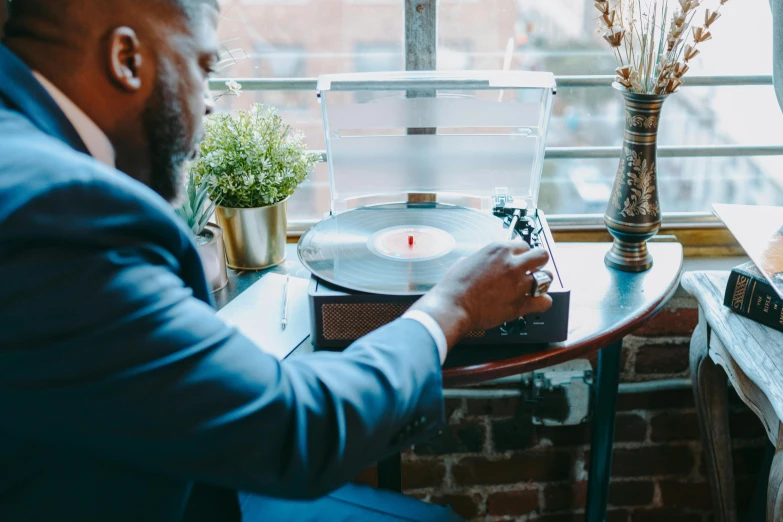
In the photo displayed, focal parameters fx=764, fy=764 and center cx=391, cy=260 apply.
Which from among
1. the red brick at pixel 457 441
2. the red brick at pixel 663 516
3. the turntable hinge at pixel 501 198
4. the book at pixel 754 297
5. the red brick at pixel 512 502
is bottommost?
the red brick at pixel 663 516

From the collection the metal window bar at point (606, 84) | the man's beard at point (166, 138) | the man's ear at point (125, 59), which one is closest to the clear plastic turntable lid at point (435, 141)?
the metal window bar at point (606, 84)

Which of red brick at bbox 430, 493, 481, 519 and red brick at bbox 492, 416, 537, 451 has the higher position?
red brick at bbox 492, 416, 537, 451

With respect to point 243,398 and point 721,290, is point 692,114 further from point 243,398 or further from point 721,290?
point 243,398

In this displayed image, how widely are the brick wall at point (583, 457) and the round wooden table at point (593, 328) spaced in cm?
30

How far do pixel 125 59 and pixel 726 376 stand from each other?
123cm

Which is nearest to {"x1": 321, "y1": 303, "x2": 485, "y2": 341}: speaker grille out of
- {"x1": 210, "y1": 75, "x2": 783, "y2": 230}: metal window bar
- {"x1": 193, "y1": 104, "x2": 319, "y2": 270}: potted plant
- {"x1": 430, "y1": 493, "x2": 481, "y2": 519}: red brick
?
{"x1": 193, "y1": 104, "x2": 319, "y2": 270}: potted plant

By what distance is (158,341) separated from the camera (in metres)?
0.72

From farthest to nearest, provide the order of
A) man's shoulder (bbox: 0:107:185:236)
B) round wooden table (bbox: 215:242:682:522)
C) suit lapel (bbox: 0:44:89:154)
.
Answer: round wooden table (bbox: 215:242:682:522), suit lapel (bbox: 0:44:89:154), man's shoulder (bbox: 0:107:185:236)

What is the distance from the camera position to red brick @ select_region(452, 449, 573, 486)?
6.16 feet

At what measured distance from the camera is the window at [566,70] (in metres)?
1.62

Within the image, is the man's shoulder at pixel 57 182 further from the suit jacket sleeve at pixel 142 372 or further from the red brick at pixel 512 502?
the red brick at pixel 512 502

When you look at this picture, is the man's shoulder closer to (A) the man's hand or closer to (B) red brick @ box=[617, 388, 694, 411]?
(A) the man's hand

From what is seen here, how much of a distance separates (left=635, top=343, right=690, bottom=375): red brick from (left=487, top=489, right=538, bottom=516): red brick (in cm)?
42

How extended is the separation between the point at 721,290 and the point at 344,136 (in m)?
0.77
